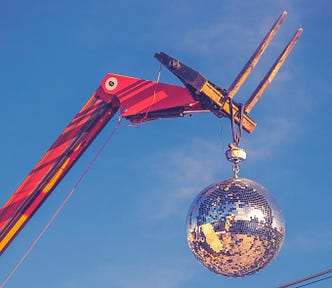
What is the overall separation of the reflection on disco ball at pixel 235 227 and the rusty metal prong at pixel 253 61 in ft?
3.94

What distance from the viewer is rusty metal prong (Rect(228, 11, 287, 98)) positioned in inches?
308

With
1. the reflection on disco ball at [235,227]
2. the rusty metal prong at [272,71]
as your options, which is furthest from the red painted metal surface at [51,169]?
the reflection on disco ball at [235,227]

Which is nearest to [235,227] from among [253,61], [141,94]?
[253,61]

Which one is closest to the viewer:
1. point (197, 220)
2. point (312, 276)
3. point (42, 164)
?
point (197, 220)

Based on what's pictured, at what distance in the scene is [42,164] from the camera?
30.3ft

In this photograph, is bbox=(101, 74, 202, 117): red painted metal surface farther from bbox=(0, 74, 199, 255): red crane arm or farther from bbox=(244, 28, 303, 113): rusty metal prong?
bbox=(244, 28, 303, 113): rusty metal prong

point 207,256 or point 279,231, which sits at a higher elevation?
point 279,231

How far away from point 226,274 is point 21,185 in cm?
322

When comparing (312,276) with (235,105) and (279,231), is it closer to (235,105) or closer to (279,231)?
(279,231)

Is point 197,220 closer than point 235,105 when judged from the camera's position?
Yes

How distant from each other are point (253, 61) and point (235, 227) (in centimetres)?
213

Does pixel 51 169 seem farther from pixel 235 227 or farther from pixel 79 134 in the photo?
pixel 235 227

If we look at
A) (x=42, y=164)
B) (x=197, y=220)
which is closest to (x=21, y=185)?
(x=42, y=164)

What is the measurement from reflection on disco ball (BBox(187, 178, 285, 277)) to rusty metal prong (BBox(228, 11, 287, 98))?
120 centimetres
